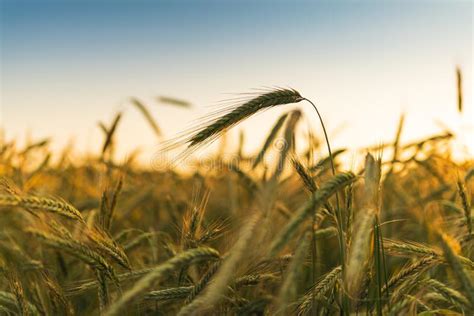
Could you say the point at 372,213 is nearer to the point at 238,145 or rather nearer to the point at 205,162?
the point at 205,162

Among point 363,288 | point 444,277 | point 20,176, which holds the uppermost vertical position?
point 20,176

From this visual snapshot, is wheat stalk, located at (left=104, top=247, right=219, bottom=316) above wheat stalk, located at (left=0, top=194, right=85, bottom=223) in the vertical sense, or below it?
below

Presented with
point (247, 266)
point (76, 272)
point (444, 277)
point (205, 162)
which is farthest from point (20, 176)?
point (444, 277)

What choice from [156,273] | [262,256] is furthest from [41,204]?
[262,256]

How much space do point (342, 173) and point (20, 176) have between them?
9.74 feet

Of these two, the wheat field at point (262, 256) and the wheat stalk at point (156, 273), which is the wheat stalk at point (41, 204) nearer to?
the wheat field at point (262, 256)

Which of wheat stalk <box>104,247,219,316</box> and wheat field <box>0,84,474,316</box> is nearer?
wheat stalk <box>104,247,219,316</box>

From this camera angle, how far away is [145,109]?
544cm

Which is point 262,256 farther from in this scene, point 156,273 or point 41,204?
point 41,204

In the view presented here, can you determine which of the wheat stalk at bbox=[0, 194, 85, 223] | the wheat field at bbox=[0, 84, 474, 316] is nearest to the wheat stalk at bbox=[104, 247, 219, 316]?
the wheat field at bbox=[0, 84, 474, 316]

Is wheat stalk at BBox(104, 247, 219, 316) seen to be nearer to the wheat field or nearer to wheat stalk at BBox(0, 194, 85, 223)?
the wheat field

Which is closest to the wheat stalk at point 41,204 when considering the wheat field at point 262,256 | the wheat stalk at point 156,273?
the wheat field at point 262,256

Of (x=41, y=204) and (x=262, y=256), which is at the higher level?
(x=41, y=204)

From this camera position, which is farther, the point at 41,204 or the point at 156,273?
the point at 41,204
